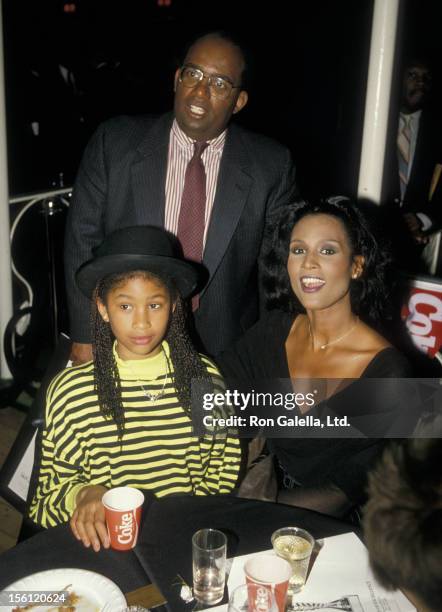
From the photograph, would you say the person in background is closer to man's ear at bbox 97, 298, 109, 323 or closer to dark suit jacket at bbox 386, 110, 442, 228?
man's ear at bbox 97, 298, 109, 323

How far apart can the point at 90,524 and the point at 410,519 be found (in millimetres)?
800

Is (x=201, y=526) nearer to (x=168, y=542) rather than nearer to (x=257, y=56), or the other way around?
(x=168, y=542)

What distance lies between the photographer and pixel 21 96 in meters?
4.61

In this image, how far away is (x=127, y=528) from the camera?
4.82 ft

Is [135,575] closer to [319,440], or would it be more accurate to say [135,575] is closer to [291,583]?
[291,583]

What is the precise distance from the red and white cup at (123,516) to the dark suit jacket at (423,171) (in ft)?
9.62

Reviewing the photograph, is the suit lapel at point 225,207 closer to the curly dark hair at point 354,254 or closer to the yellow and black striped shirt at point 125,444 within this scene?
the curly dark hair at point 354,254

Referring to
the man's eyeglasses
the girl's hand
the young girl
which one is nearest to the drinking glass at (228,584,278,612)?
the girl's hand

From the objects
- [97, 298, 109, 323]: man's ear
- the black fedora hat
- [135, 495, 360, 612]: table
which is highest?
the black fedora hat

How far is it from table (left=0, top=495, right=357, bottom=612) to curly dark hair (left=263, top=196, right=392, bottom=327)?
2.67ft

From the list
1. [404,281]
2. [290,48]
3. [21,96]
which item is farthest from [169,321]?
A: [290,48]

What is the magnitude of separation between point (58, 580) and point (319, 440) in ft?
2.94

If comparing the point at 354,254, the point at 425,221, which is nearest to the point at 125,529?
the point at 354,254

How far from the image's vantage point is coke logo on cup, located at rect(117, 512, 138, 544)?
146 centimetres
